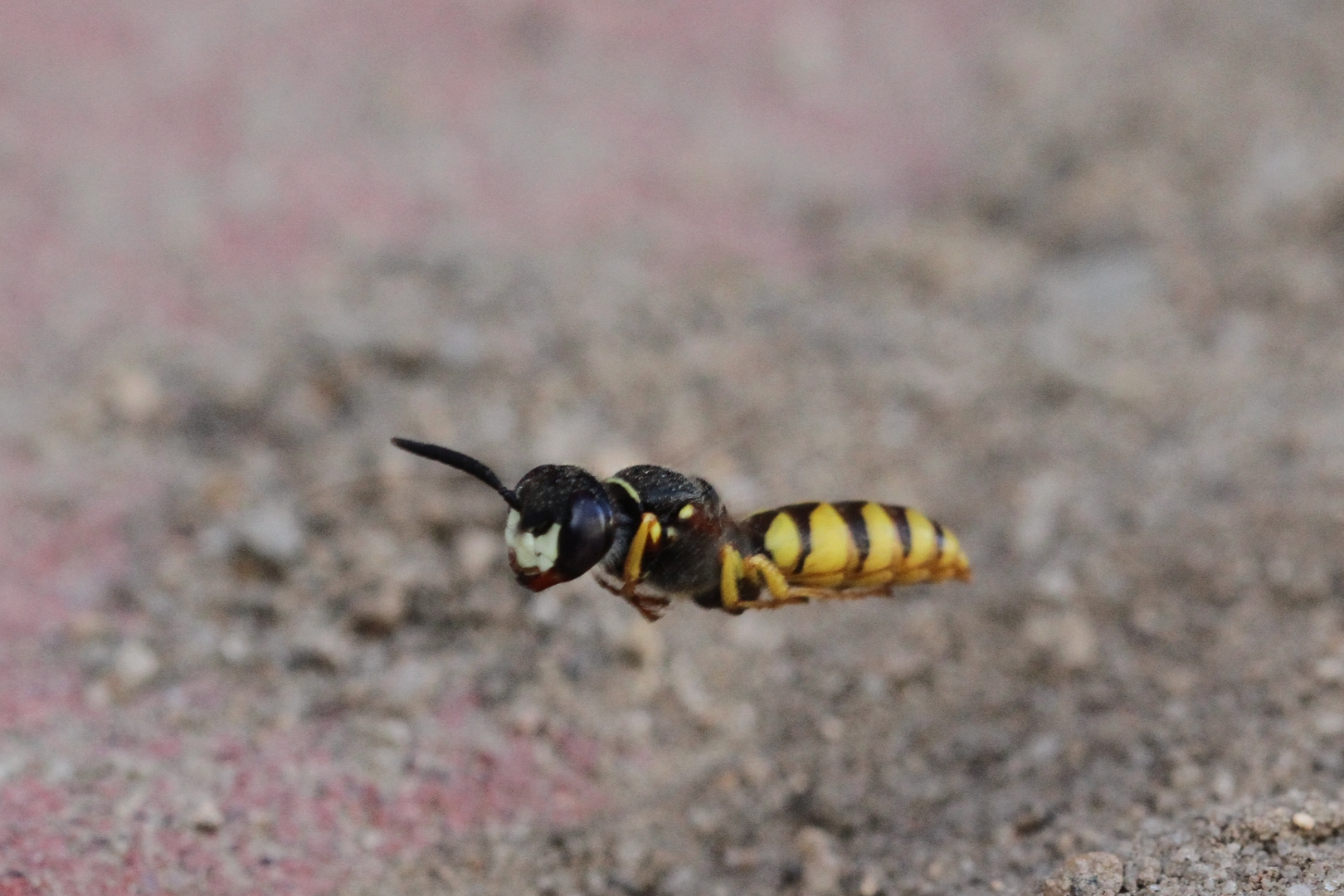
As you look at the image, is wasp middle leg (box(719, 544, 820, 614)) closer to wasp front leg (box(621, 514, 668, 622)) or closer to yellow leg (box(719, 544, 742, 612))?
yellow leg (box(719, 544, 742, 612))

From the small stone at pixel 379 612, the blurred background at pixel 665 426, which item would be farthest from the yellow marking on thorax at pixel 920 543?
the small stone at pixel 379 612

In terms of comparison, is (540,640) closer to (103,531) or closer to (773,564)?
(773,564)

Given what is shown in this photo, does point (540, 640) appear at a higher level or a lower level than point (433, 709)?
higher

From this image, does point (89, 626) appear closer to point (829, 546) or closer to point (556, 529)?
point (556, 529)

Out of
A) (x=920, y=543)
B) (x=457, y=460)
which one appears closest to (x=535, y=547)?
(x=457, y=460)

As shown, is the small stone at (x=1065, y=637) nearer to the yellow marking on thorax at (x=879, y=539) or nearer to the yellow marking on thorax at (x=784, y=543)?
the yellow marking on thorax at (x=879, y=539)

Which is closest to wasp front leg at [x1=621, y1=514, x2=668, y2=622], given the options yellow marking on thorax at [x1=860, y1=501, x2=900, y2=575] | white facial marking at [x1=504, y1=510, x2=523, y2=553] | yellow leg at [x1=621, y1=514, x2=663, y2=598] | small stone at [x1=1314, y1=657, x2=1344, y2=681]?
yellow leg at [x1=621, y1=514, x2=663, y2=598]

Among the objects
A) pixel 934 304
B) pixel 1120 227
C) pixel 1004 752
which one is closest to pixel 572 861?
pixel 1004 752
